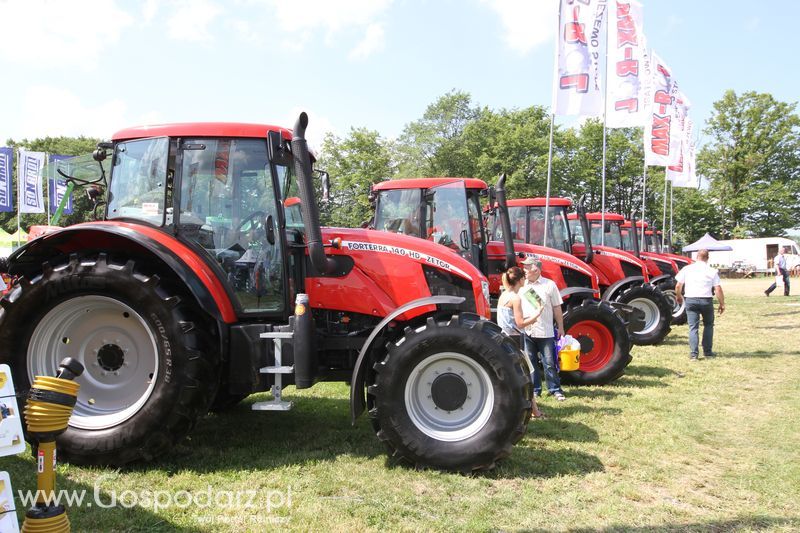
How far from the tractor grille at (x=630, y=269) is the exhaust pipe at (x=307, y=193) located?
8.56 metres

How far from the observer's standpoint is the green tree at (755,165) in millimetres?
39562

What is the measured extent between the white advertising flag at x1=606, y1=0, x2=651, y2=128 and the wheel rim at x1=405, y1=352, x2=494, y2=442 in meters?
10.7

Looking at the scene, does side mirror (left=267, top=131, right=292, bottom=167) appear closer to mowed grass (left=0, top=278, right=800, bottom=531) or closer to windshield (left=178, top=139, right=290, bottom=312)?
windshield (left=178, top=139, right=290, bottom=312)

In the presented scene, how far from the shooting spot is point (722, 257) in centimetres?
3984

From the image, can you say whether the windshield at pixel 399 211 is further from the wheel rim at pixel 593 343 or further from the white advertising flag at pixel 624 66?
the white advertising flag at pixel 624 66

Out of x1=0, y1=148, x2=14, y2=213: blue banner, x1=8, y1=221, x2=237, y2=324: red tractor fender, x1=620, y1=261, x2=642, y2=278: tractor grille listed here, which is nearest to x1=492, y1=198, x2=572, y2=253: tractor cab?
x1=620, y1=261, x2=642, y2=278: tractor grille

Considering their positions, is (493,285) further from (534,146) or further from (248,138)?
(534,146)

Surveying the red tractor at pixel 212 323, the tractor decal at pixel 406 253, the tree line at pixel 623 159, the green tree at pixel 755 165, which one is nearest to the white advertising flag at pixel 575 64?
the tractor decal at pixel 406 253

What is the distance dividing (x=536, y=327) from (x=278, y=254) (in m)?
3.14

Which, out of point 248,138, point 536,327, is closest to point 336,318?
point 248,138

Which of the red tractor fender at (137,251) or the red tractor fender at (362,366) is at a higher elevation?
the red tractor fender at (137,251)

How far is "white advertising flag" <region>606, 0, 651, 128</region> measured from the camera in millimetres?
12852

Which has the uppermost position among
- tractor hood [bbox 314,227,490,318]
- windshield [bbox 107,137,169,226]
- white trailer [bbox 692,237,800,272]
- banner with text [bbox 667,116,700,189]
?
banner with text [bbox 667,116,700,189]

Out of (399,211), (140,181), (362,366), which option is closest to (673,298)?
(399,211)
